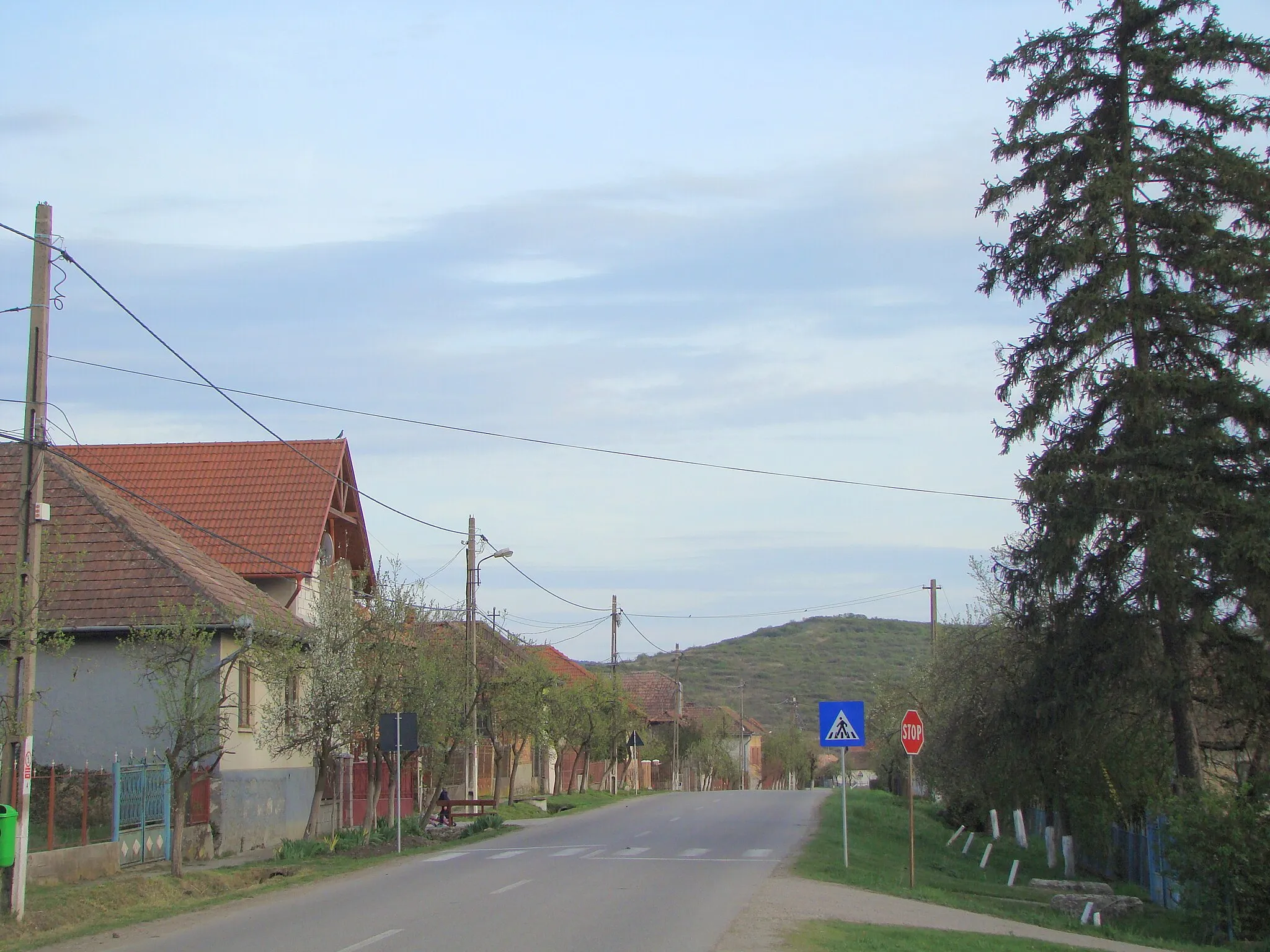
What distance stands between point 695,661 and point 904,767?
134 meters

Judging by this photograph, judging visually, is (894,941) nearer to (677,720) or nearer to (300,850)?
(300,850)

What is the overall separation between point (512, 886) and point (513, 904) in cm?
215

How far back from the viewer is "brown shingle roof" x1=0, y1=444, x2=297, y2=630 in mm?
22812

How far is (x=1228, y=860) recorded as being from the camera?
18.4 meters

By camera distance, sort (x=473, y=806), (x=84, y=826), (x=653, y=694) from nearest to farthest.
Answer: (x=84, y=826)
(x=473, y=806)
(x=653, y=694)

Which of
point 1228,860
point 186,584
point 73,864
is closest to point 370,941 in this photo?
point 73,864

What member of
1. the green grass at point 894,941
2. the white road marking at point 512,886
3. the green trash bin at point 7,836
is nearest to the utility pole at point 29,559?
the green trash bin at point 7,836

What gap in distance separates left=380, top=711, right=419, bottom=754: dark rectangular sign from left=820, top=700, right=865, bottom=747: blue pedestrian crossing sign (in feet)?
26.8

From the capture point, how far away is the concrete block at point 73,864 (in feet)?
57.0

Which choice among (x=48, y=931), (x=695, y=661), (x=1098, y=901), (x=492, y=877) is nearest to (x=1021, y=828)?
(x=1098, y=901)

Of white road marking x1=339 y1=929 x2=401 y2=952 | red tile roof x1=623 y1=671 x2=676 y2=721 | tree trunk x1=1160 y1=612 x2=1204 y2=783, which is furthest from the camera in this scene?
red tile roof x1=623 y1=671 x2=676 y2=721

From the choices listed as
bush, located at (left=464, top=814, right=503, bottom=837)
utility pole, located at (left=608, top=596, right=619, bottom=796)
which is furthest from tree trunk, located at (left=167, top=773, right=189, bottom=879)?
utility pole, located at (left=608, top=596, right=619, bottom=796)

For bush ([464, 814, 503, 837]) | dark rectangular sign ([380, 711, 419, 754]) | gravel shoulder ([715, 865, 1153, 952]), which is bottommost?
bush ([464, 814, 503, 837])

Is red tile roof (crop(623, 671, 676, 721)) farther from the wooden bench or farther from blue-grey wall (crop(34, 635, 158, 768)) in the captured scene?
blue-grey wall (crop(34, 635, 158, 768))
